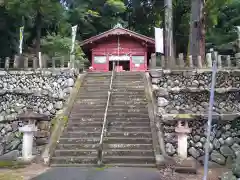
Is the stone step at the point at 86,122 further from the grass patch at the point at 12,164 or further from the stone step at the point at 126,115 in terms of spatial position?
the grass patch at the point at 12,164

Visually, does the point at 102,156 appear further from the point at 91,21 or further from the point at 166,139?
the point at 91,21

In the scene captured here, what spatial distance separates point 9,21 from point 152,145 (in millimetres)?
15496

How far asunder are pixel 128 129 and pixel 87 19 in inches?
778

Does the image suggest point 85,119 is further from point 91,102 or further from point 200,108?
point 200,108

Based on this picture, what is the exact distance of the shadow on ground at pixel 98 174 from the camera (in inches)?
227

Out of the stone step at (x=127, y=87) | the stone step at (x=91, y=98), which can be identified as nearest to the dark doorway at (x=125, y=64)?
the stone step at (x=127, y=87)

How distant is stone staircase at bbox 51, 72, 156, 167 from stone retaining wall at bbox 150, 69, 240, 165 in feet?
2.52

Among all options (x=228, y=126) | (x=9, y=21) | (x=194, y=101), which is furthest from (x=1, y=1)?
(x=228, y=126)

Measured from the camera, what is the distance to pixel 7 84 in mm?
A: 10984

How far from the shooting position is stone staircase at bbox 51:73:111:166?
282 inches

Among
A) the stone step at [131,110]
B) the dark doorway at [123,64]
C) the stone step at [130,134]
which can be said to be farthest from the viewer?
the dark doorway at [123,64]

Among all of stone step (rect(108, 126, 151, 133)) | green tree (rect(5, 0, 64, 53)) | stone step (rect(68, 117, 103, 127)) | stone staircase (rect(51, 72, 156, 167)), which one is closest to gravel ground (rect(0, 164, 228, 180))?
stone staircase (rect(51, 72, 156, 167))

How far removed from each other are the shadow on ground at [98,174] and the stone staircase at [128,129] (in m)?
0.52

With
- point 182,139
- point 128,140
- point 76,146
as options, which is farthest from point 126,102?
point 182,139
